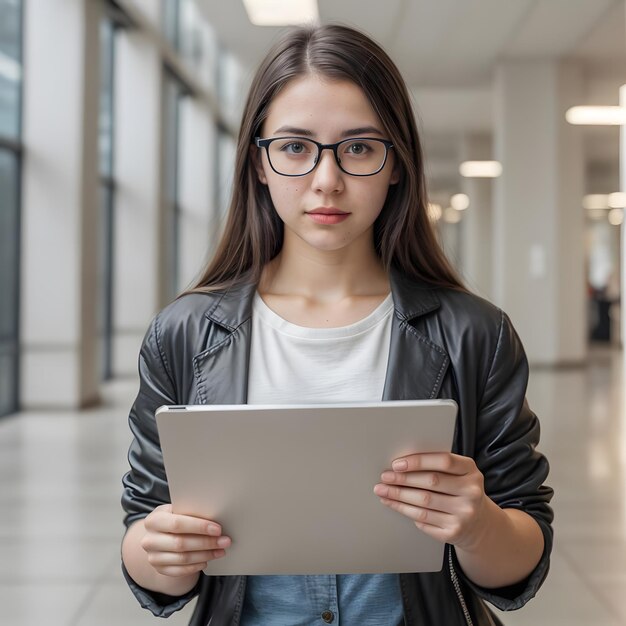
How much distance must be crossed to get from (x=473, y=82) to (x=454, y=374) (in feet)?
45.9

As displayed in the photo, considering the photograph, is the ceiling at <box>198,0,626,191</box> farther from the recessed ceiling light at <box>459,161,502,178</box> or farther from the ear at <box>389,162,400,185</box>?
the ear at <box>389,162,400,185</box>

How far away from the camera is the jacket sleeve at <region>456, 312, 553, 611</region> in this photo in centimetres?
138

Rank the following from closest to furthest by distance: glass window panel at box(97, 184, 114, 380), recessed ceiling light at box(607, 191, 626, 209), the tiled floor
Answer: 1. the tiled floor
2. glass window panel at box(97, 184, 114, 380)
3. recessed ceiling light at box(607, 191, 626, 209)

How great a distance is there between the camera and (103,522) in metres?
4.56

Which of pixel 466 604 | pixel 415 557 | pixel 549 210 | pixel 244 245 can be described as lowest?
pixel 466 604

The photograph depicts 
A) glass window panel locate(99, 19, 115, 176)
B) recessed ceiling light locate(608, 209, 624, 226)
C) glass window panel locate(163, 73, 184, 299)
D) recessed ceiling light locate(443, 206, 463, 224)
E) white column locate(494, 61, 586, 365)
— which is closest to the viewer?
glass window panel locate(99, 19, 115, 176)

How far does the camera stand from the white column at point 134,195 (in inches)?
472

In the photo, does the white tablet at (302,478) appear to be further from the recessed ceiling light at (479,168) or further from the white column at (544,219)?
the recessed ceiling light at (479,168)

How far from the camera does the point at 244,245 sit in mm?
1625

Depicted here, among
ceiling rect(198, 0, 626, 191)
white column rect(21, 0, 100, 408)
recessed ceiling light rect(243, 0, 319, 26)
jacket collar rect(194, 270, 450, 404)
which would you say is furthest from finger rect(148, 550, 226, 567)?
recessed ceiling light rect(243, 0, 319, 26)

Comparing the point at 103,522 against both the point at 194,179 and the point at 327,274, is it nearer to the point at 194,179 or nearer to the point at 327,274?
the point at 327,274

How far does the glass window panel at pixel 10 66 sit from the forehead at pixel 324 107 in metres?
7.79

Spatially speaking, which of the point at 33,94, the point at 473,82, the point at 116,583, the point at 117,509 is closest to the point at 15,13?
the point at 33,94

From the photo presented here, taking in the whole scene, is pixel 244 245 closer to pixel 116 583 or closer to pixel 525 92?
pixel 116 583
